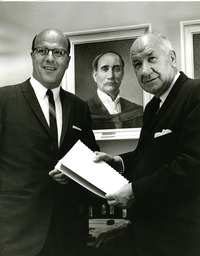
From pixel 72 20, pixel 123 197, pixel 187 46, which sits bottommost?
pixel 123 197

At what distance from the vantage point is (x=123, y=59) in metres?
1.95

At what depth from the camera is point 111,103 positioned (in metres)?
1.95

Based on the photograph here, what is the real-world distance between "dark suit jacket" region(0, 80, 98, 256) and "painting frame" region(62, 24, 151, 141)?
58 centimetres

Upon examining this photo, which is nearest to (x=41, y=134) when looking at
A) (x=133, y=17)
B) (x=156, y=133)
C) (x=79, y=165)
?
(x=79, y=165)

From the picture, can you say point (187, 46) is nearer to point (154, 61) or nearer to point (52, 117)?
point (154, 61)

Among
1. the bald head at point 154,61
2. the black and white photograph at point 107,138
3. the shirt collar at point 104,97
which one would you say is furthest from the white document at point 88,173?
the shirt collar at point 104,97

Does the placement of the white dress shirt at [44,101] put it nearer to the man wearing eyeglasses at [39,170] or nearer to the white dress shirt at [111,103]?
the man wearing eyeglasses at [39,170]

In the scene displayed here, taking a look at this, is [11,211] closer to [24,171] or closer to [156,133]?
[24,171]

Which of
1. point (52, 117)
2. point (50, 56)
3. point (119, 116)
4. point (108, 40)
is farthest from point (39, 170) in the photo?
point (108, 40)

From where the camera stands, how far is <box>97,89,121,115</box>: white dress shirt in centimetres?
193

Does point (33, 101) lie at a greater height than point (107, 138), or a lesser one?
greater

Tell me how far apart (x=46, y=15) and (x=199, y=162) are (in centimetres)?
155

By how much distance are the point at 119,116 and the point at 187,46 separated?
549mm

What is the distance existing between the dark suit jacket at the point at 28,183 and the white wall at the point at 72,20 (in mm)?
688
